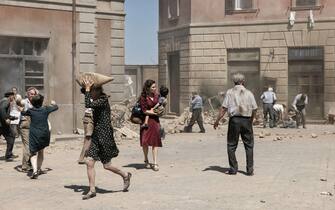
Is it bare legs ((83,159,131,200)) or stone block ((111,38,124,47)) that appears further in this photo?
stone block ((111,38,124,47))

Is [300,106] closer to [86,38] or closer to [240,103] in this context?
[86,38]

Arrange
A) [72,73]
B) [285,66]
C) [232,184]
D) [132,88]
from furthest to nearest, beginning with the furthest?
[132,88] → [285,66] → [72,73] → [232,184]

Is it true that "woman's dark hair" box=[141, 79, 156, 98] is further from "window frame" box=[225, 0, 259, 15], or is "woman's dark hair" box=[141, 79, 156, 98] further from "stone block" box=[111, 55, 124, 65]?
"window frame" box=[225, 0, 259, 15]

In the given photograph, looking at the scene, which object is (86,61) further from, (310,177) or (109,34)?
(310,177)

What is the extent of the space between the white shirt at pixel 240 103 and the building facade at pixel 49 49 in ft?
31.2

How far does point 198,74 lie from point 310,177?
21.7 meters

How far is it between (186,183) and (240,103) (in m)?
1.82

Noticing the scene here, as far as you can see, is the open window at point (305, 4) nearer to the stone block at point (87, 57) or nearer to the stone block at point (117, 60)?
the stone block at point (117, 60)

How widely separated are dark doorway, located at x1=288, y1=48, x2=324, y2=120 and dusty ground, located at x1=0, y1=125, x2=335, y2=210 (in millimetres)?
14745

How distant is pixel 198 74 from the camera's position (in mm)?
31734

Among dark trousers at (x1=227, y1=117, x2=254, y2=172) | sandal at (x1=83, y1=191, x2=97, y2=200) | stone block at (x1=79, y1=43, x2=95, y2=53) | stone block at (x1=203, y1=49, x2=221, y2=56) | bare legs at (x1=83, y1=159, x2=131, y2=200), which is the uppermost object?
stone block at (x1=203, y1=49, x2=221, y2=56)

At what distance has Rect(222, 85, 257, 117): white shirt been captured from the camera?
417 inches

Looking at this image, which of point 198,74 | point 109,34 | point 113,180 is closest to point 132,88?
point 198,74

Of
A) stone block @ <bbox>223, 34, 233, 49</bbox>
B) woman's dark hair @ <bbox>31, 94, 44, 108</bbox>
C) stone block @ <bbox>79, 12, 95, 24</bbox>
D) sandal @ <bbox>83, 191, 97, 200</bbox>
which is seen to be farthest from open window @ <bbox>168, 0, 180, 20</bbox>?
sandal @ <bbox>83, 191, 97, 200</bbox>
